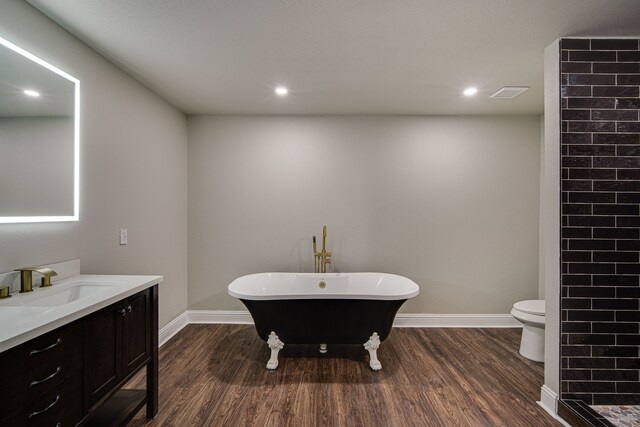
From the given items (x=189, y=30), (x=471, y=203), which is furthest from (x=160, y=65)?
(x=471, y=203)

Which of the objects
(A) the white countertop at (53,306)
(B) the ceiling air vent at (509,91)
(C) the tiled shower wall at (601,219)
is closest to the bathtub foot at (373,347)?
(C) the tiled shower wall at (601,219)

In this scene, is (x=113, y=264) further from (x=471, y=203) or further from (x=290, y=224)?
(x=471, y=203)

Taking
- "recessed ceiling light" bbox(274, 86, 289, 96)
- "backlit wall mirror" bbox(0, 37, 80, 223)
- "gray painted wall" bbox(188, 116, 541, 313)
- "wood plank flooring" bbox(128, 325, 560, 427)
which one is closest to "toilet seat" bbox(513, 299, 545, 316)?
"wood plank flooring" bbox(128, 325, 560, 427)

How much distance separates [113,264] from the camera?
2283 millimetres

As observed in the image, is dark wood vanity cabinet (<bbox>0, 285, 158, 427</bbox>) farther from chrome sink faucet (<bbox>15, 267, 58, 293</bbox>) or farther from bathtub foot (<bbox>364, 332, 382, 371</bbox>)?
bathtub foot (<bbox>364, 332, 382, 371</bbox>)

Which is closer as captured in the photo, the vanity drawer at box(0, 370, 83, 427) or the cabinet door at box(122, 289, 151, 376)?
the vanity drawer at box(0, 370, 83, 427)

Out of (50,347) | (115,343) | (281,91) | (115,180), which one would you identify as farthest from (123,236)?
(281,91)

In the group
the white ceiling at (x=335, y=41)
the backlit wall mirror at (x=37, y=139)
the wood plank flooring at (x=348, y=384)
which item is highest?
Answer: the white ceiling at (x=335, y=41)

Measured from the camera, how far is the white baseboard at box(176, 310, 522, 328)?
3426mm

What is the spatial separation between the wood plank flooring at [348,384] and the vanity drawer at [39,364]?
2.94 ft

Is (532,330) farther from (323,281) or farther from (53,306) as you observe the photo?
(53,306)

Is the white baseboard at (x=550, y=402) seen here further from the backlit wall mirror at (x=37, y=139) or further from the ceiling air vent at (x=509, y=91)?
the backlit wall mirror at (x=37, y=139)

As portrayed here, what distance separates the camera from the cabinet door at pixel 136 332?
63.7 inches

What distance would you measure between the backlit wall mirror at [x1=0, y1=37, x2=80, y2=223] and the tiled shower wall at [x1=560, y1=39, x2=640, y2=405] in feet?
10.0
